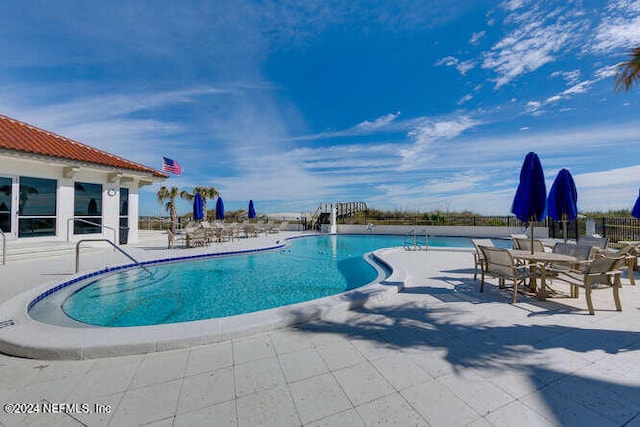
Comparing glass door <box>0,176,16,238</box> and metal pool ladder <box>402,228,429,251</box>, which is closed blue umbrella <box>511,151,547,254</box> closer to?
metal pool ladder <box>402,228,429,251</box>

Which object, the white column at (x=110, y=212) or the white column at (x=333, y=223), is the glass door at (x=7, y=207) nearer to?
the white column at (x=110, y=212)

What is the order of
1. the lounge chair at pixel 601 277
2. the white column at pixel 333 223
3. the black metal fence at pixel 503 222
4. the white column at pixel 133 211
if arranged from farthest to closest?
the white column at pixel 333 223, the white column at pixel 133 211, the black metal fence at pixel 503 222, the lounge chair at pixel 601 277

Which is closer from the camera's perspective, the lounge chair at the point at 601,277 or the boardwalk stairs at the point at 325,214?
the lounge chair at the point at 601,277

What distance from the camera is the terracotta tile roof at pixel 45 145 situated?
8.00m

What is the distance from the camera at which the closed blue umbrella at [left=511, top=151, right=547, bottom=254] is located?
449 centimetres

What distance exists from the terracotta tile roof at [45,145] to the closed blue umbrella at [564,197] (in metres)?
14.1

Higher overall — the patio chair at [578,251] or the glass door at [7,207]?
the glass door at [7,207]

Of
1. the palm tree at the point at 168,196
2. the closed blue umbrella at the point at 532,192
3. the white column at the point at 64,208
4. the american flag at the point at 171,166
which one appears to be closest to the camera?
the closed blue umbrella at the point at 532,192

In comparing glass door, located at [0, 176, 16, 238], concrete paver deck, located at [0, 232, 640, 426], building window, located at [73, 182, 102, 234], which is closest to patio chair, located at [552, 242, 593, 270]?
concrete paver deck, located at [0, 232, 640, 426]

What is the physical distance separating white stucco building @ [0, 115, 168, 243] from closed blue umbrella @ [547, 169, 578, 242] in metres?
11.5

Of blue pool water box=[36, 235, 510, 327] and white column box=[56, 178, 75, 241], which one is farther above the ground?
white column box=[56, 178, 75, 241]

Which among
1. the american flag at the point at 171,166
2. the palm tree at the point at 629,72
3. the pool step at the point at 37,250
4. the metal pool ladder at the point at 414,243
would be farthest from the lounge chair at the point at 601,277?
the american flag at the point at 171,166

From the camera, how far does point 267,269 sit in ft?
25.1

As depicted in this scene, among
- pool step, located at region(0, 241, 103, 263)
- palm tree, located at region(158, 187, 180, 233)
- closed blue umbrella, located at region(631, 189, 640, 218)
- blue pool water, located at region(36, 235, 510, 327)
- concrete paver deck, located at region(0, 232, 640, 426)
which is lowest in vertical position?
blue pool water, located at region(36, 235, 510, 327)
